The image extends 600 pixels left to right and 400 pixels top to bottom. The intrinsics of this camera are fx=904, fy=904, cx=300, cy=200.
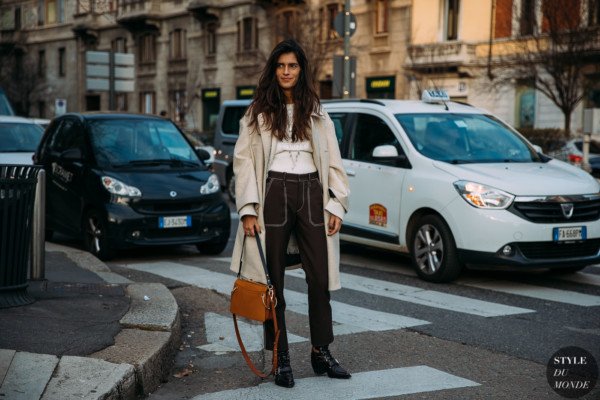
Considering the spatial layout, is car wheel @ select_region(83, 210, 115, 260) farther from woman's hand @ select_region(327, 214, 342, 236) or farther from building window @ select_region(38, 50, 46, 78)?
building window @ select_region(38, 50, 46, 78)

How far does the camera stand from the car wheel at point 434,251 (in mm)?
8664

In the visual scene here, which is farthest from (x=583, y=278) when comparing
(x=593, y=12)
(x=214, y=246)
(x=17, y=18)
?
(x=17, y=18)

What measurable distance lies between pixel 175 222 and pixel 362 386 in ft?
17.4

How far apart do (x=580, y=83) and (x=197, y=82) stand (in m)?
22.9

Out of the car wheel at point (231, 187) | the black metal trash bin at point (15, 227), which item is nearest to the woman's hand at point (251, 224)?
the black metal trash bin at point (15, 227)

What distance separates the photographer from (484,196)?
842 centimetres

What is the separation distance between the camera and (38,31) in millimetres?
58688

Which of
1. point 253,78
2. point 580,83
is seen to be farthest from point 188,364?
point 253,78

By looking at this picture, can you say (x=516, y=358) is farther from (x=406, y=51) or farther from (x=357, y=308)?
(x=406, y=51)

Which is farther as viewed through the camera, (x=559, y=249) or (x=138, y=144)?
(x=138, y=144)

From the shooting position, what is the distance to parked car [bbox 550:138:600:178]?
2264cm

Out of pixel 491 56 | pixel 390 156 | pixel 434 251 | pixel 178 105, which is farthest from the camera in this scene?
pixel 178 105

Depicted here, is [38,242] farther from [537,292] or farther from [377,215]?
[537,292]

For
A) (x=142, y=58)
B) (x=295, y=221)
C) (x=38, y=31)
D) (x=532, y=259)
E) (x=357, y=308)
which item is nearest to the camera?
(x=295, y=221)
